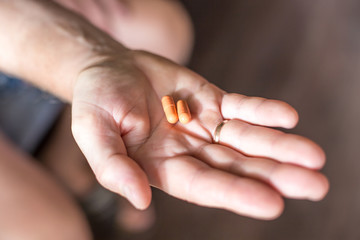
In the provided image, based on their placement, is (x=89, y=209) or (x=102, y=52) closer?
(x=102, y=52)

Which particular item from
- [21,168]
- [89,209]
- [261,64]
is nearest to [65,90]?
[21,168]

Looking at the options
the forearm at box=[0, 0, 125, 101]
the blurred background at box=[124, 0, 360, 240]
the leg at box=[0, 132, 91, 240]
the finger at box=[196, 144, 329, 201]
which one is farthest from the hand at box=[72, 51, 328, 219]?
the blurred background at box=[124, 0, 360, 240]

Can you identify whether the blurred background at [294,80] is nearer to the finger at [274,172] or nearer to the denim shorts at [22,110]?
the denim shorts at [22,110]

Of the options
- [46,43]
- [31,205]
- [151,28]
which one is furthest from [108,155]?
[151,28]

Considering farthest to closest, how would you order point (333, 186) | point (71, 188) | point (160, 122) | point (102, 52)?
point (333, 186)
point (71, 188)
point (102, 52)
point (160, 122)

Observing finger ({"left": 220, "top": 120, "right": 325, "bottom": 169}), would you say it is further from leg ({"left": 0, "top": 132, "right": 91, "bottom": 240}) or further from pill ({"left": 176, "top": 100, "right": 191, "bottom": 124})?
leg ({"left": 0, "top": 132, "right": 91, "bottom": 240})

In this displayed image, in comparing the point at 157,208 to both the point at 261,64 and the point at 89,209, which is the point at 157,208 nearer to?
the point at 89,209
